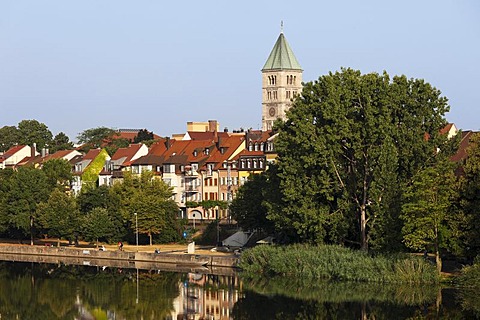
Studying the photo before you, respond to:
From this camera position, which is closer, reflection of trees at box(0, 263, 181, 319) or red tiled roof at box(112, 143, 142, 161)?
reflection of trees at box(0, 263, 181, 319)

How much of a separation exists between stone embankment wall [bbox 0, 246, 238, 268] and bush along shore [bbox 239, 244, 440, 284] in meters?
3.98

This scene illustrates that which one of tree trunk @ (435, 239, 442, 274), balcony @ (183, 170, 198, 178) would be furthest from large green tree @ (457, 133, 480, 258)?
balcony @ (183, 170, 198, 178)

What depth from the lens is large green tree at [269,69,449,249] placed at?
6756cm

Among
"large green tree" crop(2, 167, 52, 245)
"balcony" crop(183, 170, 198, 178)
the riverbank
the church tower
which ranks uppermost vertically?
the church tower

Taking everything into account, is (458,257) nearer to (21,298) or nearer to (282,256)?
(282,256)

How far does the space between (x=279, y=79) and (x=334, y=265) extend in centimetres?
11109

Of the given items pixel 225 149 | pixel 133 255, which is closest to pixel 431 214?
pixel 133 255

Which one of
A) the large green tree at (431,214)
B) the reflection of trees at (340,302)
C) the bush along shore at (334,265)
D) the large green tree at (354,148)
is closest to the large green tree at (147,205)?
the bush along shore at (334,265)

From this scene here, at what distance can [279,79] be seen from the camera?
176125mm

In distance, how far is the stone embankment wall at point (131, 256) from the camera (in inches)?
3031

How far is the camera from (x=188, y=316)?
5862 cm

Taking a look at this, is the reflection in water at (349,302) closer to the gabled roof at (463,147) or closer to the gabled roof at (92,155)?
the gabled roof at (463,147)

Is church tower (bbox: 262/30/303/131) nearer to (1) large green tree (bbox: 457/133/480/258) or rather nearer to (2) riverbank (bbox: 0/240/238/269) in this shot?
(2) riverbank (bbox: 0/240/238/269)

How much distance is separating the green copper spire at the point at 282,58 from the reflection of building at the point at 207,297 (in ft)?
348
